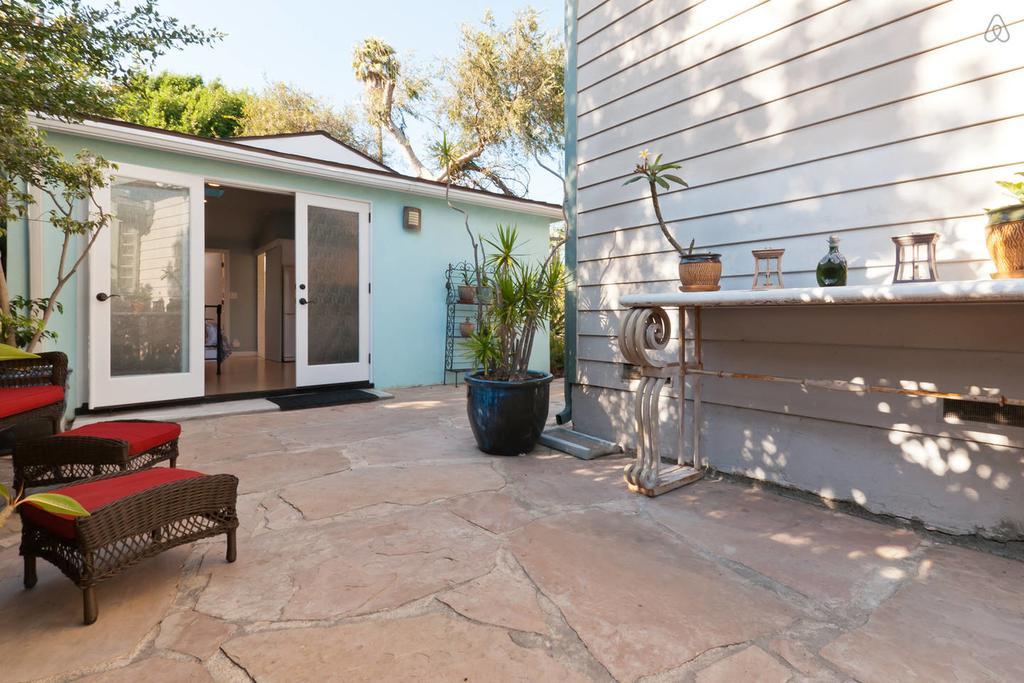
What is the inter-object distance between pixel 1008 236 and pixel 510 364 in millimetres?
2328

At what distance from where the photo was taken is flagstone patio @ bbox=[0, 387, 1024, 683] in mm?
1314

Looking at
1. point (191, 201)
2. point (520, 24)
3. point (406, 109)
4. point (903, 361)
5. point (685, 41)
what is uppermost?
point (520, 24)

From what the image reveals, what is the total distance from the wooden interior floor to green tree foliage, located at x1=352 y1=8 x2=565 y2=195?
5.66 metres

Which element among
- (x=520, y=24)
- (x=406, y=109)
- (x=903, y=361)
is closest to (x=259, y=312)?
(x=406, y=109)

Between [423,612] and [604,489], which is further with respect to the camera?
[604,489]

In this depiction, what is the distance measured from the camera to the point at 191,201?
468cm

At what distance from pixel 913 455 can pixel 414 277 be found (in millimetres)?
5053

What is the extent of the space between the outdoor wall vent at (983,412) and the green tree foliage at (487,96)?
10524 mm

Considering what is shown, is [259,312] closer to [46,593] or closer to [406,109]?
[406,109]

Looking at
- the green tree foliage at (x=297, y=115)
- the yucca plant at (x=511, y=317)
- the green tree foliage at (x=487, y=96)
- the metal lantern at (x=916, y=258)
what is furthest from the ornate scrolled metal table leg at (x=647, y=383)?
the green tree foliage at (x=297, y=115)

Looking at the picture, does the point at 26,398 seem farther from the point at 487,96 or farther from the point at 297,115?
the point at 297,115

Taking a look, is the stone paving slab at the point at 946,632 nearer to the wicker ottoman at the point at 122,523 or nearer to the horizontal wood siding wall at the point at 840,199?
the horizontal wood siding wall at the point at 840,199

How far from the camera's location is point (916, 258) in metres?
1.92

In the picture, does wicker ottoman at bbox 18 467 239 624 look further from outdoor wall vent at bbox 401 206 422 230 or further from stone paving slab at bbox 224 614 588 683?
outdoor wall vent at bbox 401 206 422 230
